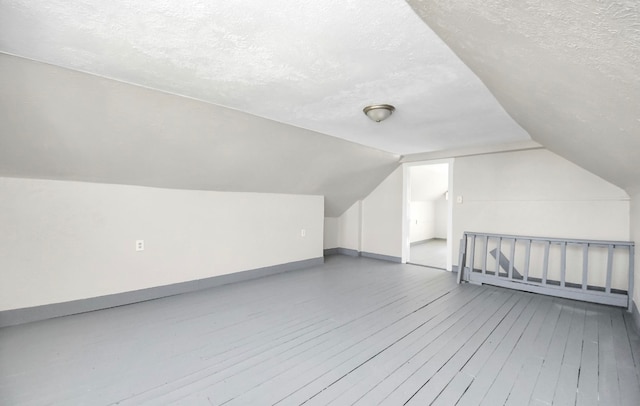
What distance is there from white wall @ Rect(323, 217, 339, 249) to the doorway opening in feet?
5.30

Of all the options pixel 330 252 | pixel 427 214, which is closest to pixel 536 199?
pixel 330 252

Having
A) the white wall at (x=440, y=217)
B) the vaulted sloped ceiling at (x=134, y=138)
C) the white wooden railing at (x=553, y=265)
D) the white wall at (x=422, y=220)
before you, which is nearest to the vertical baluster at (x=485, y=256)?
the white wooden railing at (x=553, y=265)

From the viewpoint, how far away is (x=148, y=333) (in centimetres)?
244

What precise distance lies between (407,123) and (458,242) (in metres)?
2.56

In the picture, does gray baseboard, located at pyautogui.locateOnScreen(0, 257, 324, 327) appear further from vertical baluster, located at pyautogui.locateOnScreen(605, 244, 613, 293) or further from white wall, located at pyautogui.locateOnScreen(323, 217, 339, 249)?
vertical baluster, located at pyautogui.locateOnScreen(605, 244, 613, 293)

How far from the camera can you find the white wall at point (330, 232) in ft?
20.6

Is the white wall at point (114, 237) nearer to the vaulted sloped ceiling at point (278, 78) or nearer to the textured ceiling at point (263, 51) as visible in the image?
the vaulted sloped ceiling at point (278, 78)

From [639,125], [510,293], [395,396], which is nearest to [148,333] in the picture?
[395,396]

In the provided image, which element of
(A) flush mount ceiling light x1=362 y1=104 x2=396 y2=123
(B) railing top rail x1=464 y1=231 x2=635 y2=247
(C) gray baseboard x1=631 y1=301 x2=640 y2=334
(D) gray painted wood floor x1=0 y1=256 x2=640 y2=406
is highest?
(A) flush mount ceiling light x1=362 y1=104 x2=396 y2=123

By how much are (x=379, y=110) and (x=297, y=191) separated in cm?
247

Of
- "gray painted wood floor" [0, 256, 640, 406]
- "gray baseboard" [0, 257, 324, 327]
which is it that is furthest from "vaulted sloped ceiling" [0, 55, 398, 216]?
"gray painted wood floor" [0, 256, 640, 406]

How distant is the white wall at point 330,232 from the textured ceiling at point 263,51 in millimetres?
3797

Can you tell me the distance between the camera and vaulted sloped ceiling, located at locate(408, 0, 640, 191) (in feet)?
2.48

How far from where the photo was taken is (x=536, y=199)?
3.96 meters
